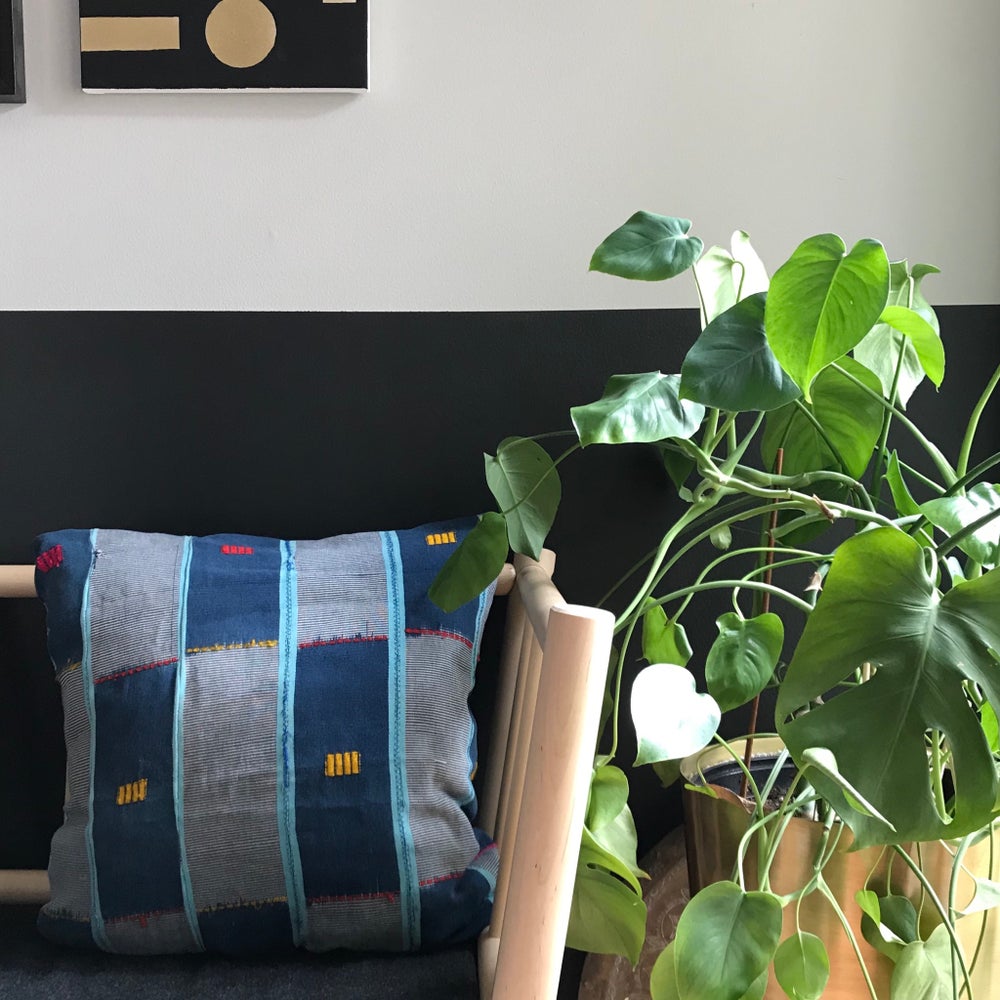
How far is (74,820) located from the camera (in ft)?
3.29

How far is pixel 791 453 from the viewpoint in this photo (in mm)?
983

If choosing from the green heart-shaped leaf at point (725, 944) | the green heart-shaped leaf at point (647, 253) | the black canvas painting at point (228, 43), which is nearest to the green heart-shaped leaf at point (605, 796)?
the green heart-shaped leaf at point (725, 944)

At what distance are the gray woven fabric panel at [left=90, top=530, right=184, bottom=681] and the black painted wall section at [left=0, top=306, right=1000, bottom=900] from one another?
20 cm

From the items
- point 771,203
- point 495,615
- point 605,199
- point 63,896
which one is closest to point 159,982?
point 63,896

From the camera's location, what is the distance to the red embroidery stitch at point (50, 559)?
3.34ft

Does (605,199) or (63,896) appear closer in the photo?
(63,896)

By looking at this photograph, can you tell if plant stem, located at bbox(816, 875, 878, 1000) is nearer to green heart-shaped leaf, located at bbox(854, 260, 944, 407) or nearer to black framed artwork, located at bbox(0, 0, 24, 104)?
green heart-shaped leaf, located at bbox(854, 260, 944, 407)

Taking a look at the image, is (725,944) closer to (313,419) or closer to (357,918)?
(357,918)

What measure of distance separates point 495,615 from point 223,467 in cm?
39

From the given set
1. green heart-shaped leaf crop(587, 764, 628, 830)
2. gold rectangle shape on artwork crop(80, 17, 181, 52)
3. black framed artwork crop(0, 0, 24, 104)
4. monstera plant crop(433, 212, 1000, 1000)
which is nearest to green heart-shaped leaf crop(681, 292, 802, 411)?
monstera plant crop(433, 212, 1000, 1000)

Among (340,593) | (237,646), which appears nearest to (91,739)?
(237,646)

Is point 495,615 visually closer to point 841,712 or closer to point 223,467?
point 223,467

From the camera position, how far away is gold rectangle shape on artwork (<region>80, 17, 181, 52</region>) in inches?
45.0

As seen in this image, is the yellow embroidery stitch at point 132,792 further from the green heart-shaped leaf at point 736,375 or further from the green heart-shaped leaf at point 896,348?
the green heart-shaped leaf at point 896,348
